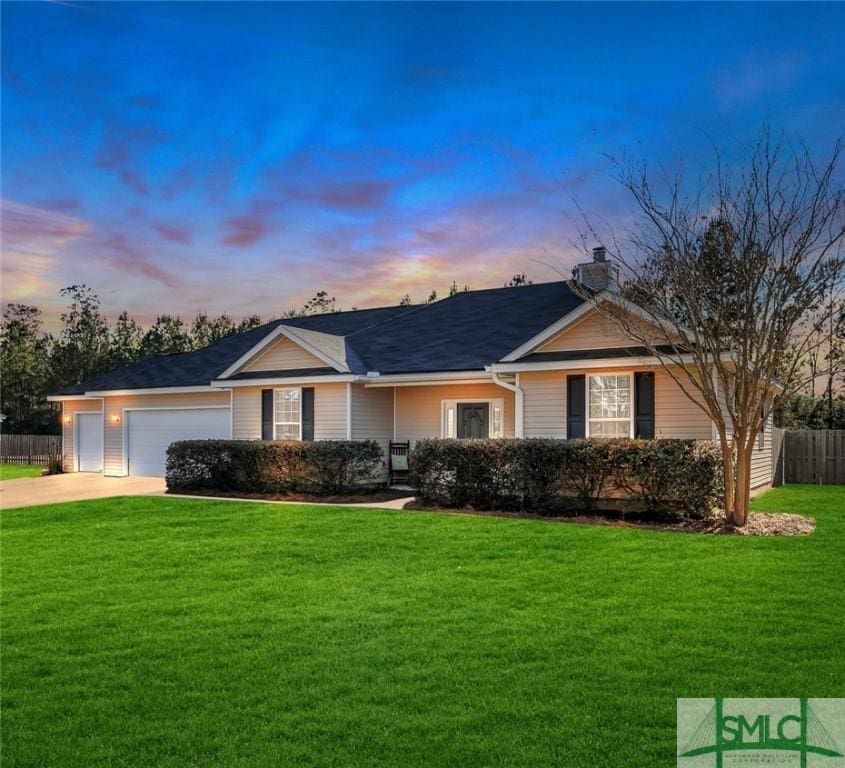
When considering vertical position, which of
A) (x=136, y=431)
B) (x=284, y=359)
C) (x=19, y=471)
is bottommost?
(x=19, y=471)

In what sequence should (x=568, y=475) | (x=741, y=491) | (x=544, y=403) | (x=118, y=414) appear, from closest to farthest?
1. (x=741, y=491)
2. (x=568, y=475)
3. (x=544, y=403)
4. (x=118, y=414)

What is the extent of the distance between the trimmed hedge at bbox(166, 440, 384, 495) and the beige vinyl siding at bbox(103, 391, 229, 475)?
4.97m

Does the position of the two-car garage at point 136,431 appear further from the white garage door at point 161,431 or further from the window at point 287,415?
the window at point 287,415

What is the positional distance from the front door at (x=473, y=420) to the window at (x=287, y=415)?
13.6ft

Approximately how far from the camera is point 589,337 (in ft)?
50.3

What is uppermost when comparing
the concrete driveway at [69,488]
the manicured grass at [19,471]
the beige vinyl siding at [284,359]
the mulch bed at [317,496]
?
the beige vinyl siding at [284,359]

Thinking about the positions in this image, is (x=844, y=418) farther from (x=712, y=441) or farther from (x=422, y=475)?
(x=422, y=475)

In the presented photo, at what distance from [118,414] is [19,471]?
23.7 feet

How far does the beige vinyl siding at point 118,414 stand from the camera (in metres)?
23.1

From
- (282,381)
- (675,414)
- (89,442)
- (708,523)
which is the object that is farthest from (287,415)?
(708,523)

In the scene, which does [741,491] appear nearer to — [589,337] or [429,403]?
[589,337]

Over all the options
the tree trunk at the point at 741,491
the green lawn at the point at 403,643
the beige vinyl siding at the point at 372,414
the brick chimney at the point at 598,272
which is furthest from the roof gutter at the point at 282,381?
the tree trunk at the point at 741,491

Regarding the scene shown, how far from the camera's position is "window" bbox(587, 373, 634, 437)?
14891mm

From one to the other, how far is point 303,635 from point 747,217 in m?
10.5
